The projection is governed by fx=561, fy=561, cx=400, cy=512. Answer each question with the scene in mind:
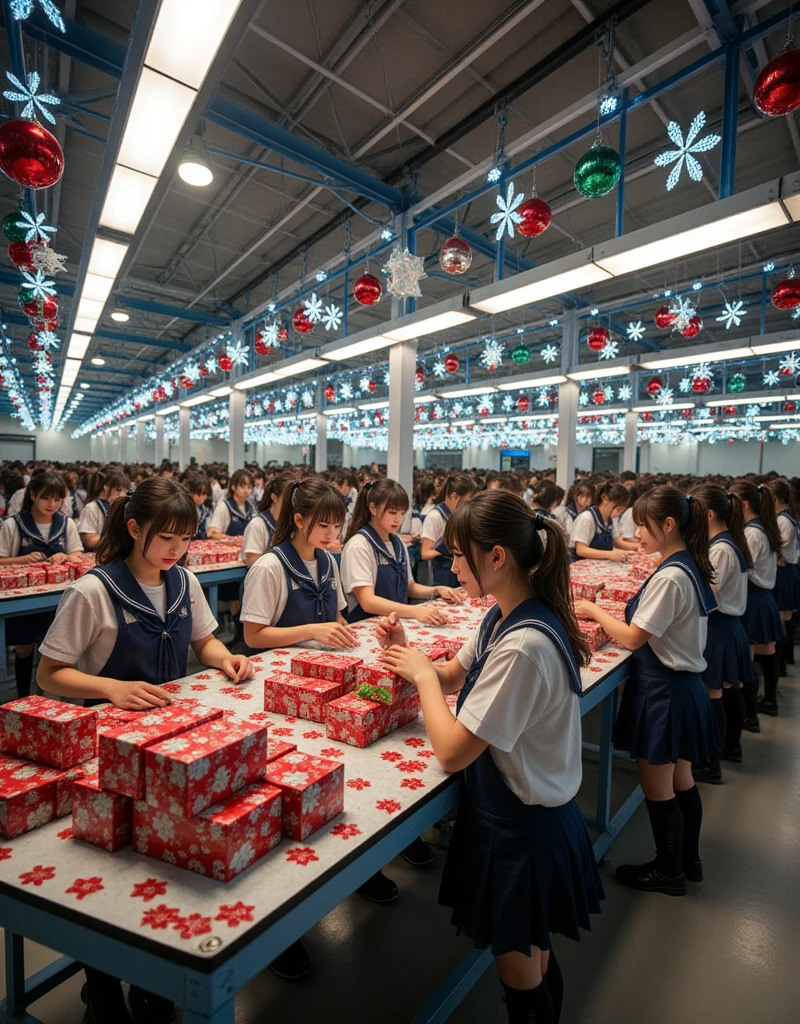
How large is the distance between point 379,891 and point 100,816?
5.84ft

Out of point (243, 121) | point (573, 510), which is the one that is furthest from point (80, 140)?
point (573, 510)

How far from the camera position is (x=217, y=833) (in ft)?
3.67

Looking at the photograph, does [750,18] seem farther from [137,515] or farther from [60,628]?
[60,628]

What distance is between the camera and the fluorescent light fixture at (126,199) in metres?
3.37

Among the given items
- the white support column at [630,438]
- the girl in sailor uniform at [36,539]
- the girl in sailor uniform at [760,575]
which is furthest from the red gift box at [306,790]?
the white support column at [630,438]

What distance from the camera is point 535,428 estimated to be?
21.2 m

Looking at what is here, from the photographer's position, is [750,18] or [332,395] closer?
[750,18]

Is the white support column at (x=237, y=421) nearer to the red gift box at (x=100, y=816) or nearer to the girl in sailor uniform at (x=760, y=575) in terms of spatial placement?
the girl in sailor uniform at (x=760, y=575)

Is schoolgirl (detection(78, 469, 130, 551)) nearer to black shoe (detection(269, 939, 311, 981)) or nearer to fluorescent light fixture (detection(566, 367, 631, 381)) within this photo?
black shoe (detection(269, 939, 311, 981))

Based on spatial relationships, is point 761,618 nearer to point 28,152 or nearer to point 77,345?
point 28,152

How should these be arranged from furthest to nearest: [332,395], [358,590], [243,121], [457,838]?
[332,395] < [243,121] < [358,590] < [457,838]

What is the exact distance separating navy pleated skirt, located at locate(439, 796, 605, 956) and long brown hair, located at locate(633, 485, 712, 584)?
1427 mm

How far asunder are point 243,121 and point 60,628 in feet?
15.8

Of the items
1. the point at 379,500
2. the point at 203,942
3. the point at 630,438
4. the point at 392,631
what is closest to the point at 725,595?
the point at 379,500
